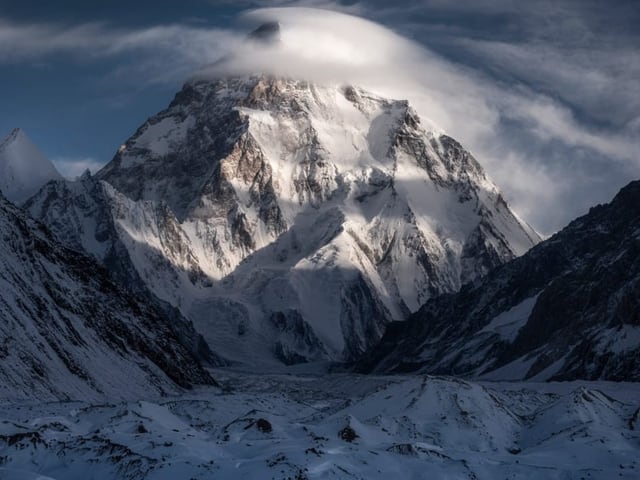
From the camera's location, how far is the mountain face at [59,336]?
143750mm

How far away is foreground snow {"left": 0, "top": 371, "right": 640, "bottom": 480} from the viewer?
242ft

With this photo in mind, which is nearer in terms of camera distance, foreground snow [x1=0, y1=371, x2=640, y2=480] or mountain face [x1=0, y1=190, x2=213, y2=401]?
foreground snow [x1=0, y1=371, x2=640, y2=480]

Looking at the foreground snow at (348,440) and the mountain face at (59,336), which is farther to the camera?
the mountain face at (59,336)

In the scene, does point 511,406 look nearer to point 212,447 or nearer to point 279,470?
point 212,447

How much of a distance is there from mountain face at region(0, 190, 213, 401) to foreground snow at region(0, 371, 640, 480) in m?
24.7

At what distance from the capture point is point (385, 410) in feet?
389

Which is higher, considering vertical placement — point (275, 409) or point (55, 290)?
point (55, 290)

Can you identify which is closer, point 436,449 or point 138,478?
point 138,478

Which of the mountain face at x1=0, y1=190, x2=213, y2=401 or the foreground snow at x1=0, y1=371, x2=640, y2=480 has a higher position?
the mountain face at x1=0, y1=190, x2=213, y2=401

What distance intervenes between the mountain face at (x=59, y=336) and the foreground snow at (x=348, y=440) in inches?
973

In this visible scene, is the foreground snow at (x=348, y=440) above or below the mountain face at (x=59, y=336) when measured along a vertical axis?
below

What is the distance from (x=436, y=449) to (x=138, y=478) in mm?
23888

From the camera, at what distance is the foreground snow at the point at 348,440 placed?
242 feet

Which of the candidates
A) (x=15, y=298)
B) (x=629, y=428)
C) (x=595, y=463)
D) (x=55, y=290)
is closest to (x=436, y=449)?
(x=595, y=463)
